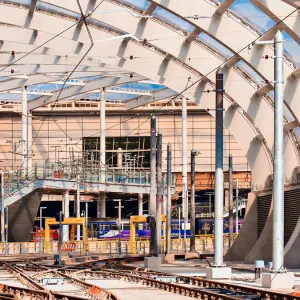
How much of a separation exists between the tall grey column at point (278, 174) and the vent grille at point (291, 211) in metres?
13.0

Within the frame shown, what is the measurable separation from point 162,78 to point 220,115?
16.5 meters

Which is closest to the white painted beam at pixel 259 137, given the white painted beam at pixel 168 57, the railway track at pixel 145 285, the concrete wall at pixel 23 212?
the white painted beam at pixel 168 57

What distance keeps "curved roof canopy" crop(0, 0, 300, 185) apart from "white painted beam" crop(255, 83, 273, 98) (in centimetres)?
5

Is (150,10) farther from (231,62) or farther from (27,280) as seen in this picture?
(27,280)

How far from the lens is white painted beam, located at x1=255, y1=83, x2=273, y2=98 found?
38.8m

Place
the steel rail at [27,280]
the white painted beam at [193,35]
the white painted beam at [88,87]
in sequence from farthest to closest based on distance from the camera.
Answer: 1. the white painted beam at [88,87]
2. the white painted beam at [193,35]
3. the steel rail at [27,280]

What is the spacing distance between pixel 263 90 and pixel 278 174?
14718 millimetres

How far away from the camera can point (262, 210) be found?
43.6 meters

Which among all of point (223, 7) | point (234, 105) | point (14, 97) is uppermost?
point (14, 97)

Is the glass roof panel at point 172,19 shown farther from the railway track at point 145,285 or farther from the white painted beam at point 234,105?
the railway track at point 145,285

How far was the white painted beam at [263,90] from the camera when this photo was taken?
3884 cm

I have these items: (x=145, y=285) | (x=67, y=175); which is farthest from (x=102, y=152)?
(x=145, y=285)

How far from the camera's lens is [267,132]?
4034cm

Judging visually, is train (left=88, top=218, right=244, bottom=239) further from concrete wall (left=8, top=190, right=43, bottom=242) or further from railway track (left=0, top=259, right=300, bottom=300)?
railway track (left=0, top=259, right=300, bottom=300)
